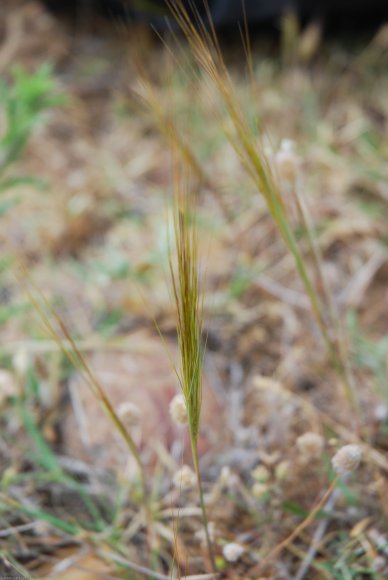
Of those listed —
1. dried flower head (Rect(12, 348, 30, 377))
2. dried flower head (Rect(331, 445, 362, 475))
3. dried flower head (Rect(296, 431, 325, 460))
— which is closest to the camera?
dried flower head (Rect(331, 445, 362, 475))

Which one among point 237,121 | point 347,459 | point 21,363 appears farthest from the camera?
point 21,363

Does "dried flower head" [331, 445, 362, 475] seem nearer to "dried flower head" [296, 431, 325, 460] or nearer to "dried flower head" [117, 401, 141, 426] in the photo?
"dried flower head" [296, 431, 325, 460]

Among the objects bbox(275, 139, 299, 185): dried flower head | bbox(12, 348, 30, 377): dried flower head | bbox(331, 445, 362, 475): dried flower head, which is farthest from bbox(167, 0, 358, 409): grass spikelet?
bbox(12, 348, 30, 377): dried flower head

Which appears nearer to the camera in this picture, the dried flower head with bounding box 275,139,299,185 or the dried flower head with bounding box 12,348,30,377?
the dried flower head with bounding box 275,139,299,185

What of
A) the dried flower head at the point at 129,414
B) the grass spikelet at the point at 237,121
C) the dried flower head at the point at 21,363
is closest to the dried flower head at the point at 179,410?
the dried flower head at the point at 129,414

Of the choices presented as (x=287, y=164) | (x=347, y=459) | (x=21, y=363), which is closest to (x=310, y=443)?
(x=347, y=459)

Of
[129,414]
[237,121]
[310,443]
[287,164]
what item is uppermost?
[237,121]

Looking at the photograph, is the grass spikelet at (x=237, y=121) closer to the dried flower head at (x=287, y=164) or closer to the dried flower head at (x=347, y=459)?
the dried flower head at (x=287, y=164)

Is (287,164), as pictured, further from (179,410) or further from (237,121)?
(179,410)

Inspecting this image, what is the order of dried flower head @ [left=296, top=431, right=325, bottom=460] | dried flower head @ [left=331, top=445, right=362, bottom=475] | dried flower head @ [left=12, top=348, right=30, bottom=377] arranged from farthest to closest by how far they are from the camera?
1. dried flower head @ [left=12, top=348, right=30, bottom=377]
2. dried flower head @ [left=296, top=431, right=325, bottom=460]
3. dried flower head @ [left=331, top=445, right=362, bottom=475]

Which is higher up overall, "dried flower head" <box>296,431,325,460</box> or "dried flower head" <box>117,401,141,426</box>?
"dried flower head" <box>117,401,141,426</box>

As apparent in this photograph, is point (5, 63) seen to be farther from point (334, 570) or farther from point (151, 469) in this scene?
point (334, 570)
